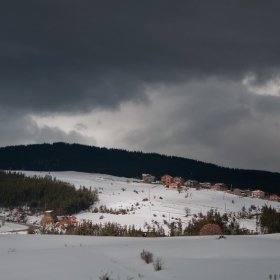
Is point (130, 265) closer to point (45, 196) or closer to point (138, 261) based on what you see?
point (138, 261)

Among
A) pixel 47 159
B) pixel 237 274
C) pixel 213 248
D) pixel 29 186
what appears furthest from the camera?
pixel 47 159

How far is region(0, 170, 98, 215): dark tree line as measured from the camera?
66256mm

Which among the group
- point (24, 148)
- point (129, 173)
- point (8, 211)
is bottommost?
point (8, 211)

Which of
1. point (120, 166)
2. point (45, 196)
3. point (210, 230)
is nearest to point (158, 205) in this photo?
point (45, 196)

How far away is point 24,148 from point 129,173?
66.2 m

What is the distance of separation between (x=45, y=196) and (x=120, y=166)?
10876 cm

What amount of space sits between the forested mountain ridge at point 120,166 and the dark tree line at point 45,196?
277 ft

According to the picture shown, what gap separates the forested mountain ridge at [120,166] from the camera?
168 meters

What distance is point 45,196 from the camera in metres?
72.6

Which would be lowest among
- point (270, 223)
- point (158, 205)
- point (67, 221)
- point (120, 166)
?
point (67, 221)

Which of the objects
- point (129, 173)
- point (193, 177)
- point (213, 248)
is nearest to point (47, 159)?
point (129, 173)

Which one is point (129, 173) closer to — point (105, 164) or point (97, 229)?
point (105, 164)

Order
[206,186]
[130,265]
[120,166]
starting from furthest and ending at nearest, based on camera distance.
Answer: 1. [120,166]
2. [206,186]
3. [130,265]

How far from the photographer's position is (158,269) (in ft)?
39.4
